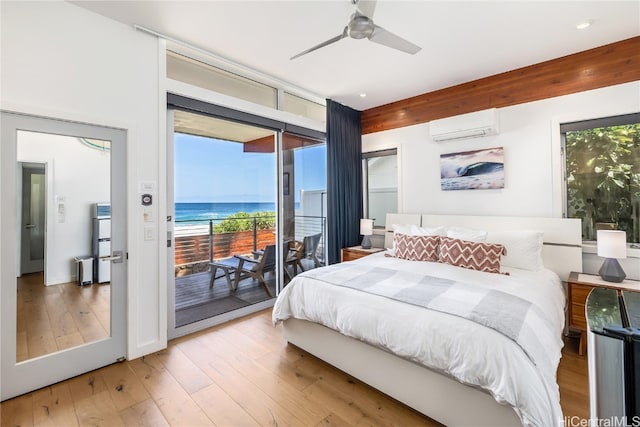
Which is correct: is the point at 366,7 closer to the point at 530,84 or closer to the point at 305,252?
the point at 530,84

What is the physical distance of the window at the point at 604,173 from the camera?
281 centimetres

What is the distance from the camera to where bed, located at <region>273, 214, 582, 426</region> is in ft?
4.84

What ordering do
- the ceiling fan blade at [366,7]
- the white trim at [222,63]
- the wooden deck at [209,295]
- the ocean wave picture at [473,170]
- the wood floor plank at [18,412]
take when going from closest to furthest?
the wood floor plank at [18,412] → the ceiling fan blade at [366,7] → the white trim at [222,63] → the wooden deck at [209,295] → the ocean wave picture at [473,170]

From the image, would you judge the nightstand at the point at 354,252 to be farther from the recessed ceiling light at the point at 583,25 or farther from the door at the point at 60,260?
the recessed ceiling light at the point at 583,25

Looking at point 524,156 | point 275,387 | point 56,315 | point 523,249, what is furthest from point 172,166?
point 524,156

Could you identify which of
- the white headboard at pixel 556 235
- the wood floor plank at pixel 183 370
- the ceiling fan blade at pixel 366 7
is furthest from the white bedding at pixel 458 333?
the ceiling fan blade at pixel 366 7

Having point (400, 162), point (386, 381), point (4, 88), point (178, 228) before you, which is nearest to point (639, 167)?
point (400, 162)

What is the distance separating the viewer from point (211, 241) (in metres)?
3.97

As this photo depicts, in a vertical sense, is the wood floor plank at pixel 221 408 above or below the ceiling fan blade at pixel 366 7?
below

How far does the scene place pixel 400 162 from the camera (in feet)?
14.3

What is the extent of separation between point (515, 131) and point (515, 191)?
711mm

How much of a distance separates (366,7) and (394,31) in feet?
2.68

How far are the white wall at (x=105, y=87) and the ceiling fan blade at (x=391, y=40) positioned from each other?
2.05m

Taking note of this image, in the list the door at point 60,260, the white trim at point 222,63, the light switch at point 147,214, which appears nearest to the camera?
the door at point 60,260
